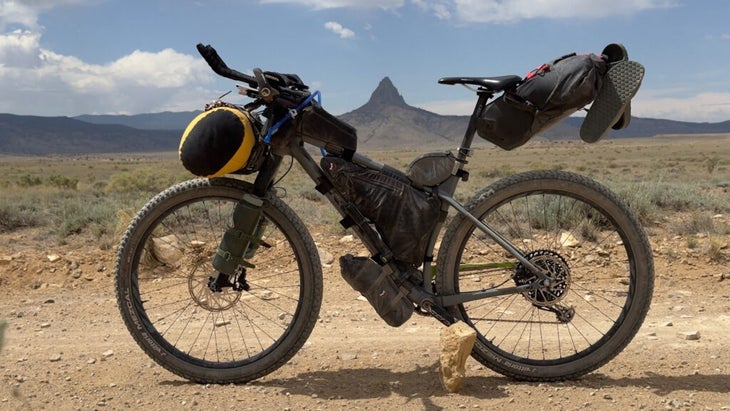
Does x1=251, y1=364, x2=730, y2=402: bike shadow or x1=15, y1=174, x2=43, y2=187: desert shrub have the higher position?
x1=251, y1=364, x2=730, y2=402: bike shadow

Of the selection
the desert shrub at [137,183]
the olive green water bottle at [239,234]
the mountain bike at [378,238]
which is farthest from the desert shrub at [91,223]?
the desert shrub at [137,183]

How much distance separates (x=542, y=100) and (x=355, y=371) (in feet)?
6.47

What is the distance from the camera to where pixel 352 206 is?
348 cm

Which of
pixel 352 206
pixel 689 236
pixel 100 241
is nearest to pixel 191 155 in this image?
pixel 352 206

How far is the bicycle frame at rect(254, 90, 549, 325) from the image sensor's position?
11.4ft

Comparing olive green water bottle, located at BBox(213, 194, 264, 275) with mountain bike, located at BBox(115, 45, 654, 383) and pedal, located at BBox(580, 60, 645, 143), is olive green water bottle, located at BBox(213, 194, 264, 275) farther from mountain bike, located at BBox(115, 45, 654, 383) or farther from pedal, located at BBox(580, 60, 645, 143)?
pedal, located at BBox(580, 60, 645, 143)

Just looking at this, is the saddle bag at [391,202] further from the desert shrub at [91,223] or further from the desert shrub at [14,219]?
the desert shrub at [14,219]

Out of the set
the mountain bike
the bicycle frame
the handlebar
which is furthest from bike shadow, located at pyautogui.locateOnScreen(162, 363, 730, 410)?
the handlebar

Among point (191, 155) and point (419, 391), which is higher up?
point (191, 155)

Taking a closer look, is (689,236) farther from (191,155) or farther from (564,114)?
(191,155)

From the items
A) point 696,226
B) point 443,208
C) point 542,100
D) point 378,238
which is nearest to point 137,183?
point 696,226

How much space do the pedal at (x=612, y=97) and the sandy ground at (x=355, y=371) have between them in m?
1.43

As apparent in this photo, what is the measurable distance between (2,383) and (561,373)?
326cm

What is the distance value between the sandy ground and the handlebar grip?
66.8 inches
